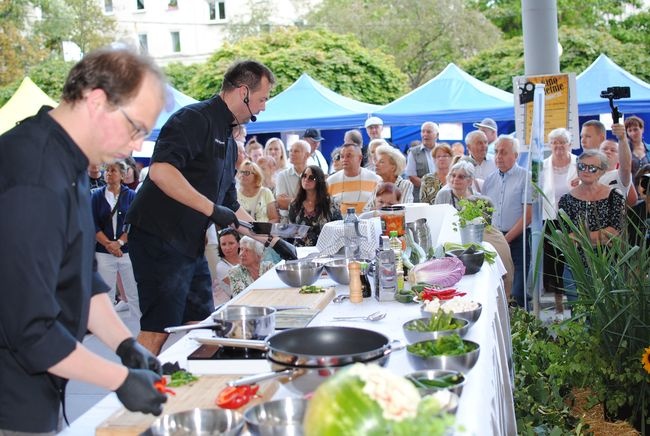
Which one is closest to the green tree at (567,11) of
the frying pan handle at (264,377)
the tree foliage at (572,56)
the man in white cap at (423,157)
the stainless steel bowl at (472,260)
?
the tree foliage at (572,56)

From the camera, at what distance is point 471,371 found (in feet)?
7.35

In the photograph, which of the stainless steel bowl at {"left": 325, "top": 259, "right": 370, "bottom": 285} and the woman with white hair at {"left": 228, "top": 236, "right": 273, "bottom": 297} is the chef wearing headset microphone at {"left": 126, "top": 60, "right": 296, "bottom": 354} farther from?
the woman with white hair at {"left": 228, "top": 236, "right": 273, "bottom": 297}

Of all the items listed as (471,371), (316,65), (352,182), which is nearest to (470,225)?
(471,371)

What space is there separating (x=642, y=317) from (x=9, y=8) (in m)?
29.3

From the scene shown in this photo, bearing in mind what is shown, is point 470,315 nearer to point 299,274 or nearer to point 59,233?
point 299,274

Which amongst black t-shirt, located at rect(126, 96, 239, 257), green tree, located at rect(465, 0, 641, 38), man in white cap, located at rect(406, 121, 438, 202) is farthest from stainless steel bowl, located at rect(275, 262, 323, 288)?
green tree, located at rect(465, 0, 641, 38)

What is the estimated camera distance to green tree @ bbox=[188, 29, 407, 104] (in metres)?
20.5

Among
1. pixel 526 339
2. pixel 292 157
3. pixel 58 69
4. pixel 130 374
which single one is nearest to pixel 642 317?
pixel 526 339

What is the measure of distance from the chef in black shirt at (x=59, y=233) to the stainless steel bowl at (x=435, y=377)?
59 centimetres

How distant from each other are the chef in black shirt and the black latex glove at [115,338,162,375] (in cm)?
14

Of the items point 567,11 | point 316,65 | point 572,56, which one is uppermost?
point 567,11

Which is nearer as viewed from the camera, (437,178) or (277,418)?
(277,418)

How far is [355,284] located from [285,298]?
0.93 feet

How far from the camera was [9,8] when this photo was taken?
29.2 m
